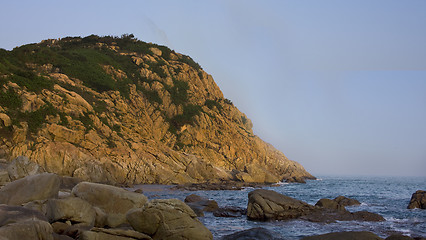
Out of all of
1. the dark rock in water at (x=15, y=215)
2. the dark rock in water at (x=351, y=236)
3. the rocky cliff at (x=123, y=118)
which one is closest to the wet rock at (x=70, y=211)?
the dark rock in water at (x=15, y=215)

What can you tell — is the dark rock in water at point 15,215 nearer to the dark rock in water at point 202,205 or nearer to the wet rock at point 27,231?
the wet rock at point 27,231

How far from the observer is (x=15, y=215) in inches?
452

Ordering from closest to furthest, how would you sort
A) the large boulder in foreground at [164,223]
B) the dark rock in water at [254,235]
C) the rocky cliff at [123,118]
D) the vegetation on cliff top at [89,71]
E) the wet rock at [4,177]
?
the large boulder in foreground at [164,223] → the dark rock in water at [254,235] → the wet rock at [4,177] → the rocky cliff at [123,118] → the vegetation on cliff top at [89,71]

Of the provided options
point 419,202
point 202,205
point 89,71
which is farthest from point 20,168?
point 89,71

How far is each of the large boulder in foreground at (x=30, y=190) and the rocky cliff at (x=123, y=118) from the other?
30.4 metres

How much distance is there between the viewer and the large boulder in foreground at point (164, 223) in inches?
554

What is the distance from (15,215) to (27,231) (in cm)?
168

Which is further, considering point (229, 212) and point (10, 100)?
point (10, 100)

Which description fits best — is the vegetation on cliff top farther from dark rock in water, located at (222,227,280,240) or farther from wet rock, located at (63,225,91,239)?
dark rock in water, located at (222,227,280,240)

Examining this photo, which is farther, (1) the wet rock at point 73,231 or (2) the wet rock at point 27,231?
(1) the wet rock at point 73,231

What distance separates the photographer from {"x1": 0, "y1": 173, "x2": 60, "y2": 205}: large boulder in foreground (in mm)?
14906

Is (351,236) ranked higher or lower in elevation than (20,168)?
lower

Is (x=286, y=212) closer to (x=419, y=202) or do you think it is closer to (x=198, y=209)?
(x=198, y=209)

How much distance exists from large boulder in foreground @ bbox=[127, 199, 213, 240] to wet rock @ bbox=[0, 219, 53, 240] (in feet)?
12.5
